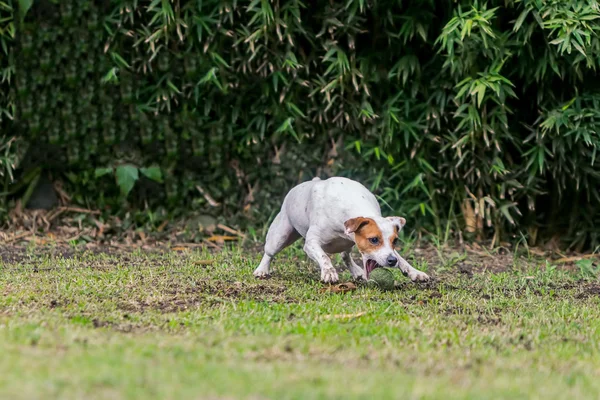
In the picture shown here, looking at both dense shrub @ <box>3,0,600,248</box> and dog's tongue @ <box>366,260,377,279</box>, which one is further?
dense shrub @ <box>3,0,600,248</box>

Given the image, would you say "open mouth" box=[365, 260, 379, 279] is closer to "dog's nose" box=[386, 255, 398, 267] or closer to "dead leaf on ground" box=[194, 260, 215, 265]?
"dog's nose" box=[386, 255, 398, 267]

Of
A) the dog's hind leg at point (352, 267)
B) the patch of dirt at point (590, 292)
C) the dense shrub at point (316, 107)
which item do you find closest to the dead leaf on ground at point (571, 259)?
the dense shrub at point (316, 107)

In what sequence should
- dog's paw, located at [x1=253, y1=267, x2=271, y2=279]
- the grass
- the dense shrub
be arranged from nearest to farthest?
1. the grass
2. dog's paw, located at [x1=253, y1=267, x2=271, y2=279]
3. the dense shrub

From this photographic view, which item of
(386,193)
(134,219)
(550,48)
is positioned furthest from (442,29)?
(134,219)

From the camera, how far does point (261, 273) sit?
499cm

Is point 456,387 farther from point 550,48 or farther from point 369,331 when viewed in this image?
point 550,48

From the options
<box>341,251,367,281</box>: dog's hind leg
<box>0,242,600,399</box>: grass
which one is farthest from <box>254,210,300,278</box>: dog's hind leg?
<box>341,251,367,281</box>: dog's hind leg

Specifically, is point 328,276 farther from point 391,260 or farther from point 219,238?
point 219,238

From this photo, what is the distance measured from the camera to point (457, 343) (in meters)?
3.33

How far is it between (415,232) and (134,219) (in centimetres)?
234

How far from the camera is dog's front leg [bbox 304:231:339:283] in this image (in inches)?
177

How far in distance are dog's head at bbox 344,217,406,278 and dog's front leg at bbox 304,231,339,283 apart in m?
0.22

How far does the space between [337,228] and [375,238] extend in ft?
1.13

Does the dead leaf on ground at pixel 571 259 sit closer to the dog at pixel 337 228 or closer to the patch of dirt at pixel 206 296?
the dog at pixel 337 228
